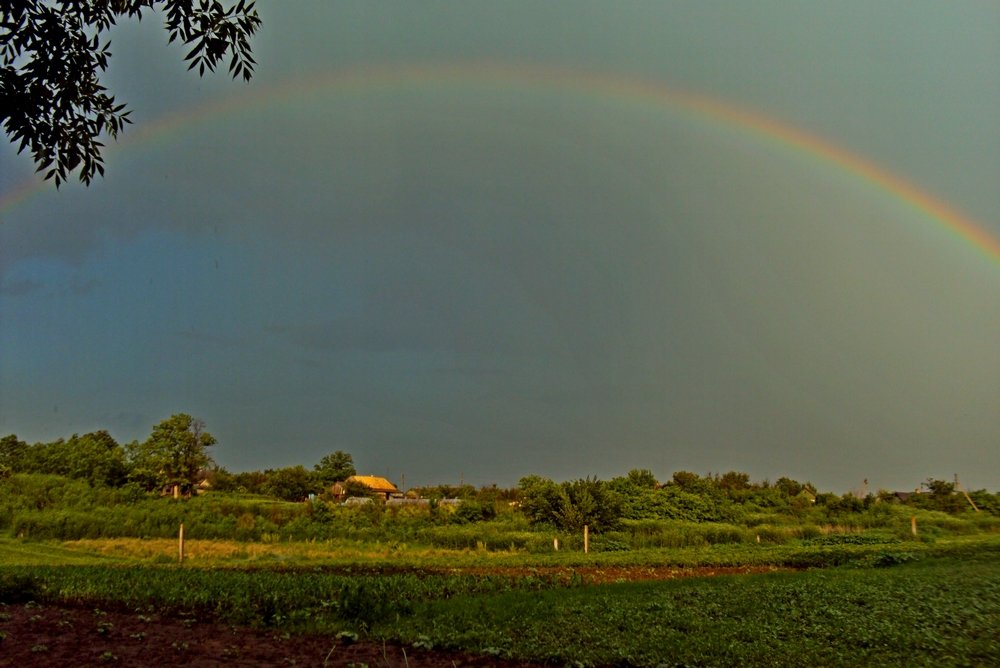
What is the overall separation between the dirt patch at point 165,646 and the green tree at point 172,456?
48.2 meters

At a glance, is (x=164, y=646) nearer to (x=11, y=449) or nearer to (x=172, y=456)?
(x=172, y=456)

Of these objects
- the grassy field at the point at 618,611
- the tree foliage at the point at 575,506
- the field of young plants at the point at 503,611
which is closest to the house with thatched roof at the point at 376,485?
the tree foliage at the point at 575,506

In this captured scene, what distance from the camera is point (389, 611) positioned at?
13.2 m

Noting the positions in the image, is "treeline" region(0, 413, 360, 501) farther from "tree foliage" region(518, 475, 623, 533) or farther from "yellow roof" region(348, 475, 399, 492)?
"yellow roof" region(348, 475, 399, 492)

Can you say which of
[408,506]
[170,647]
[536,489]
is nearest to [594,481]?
[536,489]

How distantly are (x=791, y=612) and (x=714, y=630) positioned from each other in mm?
2981

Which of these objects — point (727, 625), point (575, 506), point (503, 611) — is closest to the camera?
point (727, 625)

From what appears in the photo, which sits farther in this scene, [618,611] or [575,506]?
[575,506]

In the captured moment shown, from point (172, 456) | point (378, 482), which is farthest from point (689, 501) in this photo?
point (378, 482)

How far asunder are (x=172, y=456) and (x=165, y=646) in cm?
5317

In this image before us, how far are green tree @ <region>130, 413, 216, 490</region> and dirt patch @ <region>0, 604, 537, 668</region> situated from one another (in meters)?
48.2

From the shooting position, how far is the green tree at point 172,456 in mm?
55188

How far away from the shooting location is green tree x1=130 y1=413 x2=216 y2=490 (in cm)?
5519

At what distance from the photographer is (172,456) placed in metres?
57.4
